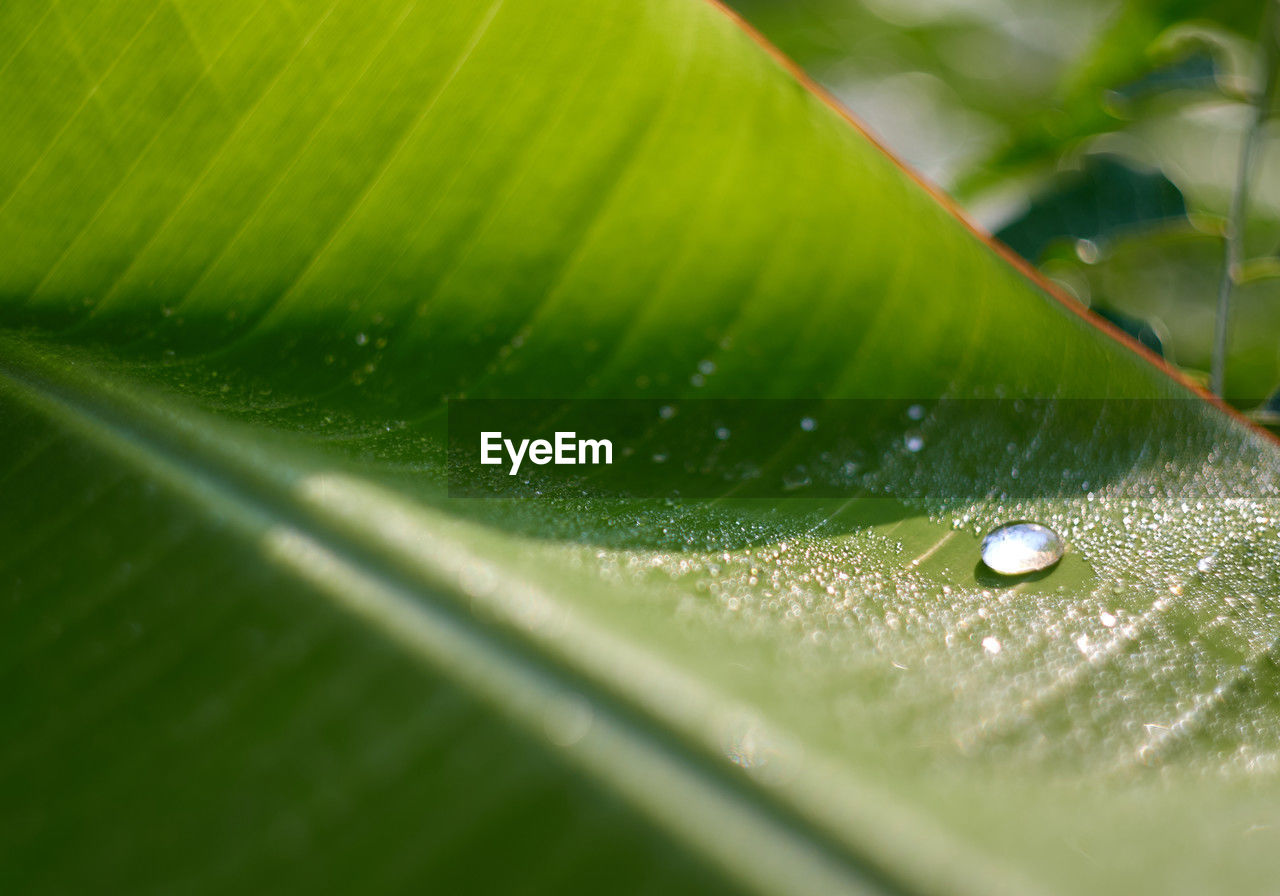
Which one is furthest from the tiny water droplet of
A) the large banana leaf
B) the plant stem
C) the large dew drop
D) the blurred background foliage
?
the large dew drop

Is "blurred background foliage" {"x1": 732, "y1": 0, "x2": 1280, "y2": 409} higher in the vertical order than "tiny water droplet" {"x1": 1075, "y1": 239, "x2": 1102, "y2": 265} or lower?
higher

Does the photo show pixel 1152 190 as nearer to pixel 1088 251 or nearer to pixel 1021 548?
pixel 1088 251

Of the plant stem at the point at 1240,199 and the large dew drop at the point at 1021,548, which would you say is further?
the plant stem at the point at 1240,199

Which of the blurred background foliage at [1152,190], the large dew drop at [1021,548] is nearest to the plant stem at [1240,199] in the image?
the blurred background foliage at [1152,190]

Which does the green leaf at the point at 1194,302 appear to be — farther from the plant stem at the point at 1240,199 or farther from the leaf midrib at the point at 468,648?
the leaf midrib at the point at 468,648

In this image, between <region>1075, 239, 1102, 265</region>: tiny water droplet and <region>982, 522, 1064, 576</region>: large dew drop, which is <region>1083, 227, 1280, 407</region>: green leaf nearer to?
<region>1075, 239, 1102, 265</region>: tiny water droplet

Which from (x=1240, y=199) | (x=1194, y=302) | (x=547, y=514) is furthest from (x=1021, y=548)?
(x=1194, y=302)
